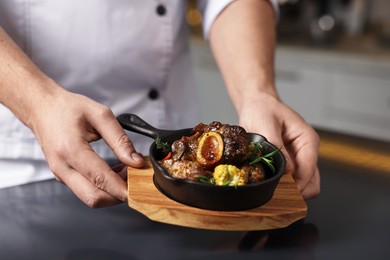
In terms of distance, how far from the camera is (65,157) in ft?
2.48

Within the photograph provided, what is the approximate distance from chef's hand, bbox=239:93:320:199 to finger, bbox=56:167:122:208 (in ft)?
0.77

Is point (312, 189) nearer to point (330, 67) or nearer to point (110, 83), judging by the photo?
point (110, 83)

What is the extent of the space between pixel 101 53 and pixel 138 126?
321 millimetres

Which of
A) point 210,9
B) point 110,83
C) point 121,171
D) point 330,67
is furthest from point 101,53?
point 330,67

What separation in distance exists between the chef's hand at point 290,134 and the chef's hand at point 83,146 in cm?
21

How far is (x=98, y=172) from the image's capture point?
73cm

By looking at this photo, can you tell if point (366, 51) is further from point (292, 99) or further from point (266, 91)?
point (266, 91)

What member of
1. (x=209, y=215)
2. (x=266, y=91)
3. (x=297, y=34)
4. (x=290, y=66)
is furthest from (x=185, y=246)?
(x=297, y=34)

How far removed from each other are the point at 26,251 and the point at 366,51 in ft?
6.23

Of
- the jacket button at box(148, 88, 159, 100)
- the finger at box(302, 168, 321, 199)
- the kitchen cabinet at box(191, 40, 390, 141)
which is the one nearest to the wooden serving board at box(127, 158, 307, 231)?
the finger at box(302, 168, 321, 199)

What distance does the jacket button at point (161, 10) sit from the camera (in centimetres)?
113

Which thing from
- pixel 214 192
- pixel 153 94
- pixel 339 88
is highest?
pixel 214 192

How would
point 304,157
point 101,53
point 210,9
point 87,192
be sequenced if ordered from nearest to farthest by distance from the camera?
point 87,192, point 304,157, point 101,53, point 210,9

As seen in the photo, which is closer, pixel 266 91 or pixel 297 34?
pixel 266 91
